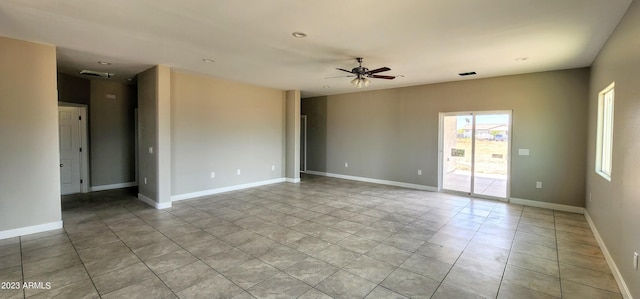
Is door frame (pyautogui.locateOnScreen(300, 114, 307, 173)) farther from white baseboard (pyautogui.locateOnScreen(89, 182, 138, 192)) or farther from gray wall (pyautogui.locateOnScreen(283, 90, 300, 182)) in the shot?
white baseboard (pyautogui.locateOnScreen(89, 182, 138, 192))

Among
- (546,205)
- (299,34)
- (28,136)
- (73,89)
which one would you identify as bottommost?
(546,205)

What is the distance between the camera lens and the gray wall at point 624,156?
241 cm

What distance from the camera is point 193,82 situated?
242 inches

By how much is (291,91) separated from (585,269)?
6928mm

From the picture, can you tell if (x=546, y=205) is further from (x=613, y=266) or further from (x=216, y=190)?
(x=216, y=190)

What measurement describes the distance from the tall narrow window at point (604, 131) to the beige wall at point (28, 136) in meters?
7.67

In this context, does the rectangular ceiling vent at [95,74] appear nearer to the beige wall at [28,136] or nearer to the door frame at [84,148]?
the door frame at [84,148]

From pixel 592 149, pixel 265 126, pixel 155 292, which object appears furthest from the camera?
pixel 265 126

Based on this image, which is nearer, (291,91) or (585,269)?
(585,269)

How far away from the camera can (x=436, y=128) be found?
6.86 m

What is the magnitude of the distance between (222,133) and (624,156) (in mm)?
6651

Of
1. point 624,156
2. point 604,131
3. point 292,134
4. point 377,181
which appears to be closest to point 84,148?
point 292,134

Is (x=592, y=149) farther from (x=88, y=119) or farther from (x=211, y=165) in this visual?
(x=88, y=119)

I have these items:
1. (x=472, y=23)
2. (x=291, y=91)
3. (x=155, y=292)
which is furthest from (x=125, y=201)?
(x=472, y=23)
